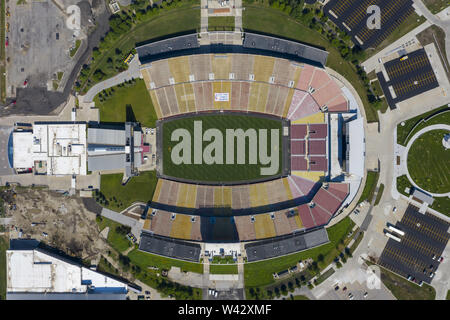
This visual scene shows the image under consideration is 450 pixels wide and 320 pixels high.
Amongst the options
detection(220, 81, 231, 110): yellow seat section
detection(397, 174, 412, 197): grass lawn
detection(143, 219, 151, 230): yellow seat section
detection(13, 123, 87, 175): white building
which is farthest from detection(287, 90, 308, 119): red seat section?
detection(13, 123, 87, 175): white building

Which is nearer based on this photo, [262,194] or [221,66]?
[221,66]

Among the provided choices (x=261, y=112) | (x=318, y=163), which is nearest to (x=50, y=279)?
(x=261, y=112)

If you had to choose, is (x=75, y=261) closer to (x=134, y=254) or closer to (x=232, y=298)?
(x=134, y=254)

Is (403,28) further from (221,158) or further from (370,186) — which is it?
(221,158)

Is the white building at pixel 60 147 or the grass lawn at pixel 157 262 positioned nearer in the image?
the white building at pixel 60 147

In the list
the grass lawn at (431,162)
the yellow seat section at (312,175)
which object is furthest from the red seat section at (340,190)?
the grass lawn at (431,162)

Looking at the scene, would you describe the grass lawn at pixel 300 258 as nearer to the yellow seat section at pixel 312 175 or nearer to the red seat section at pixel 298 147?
the yellow seat section at pixel 312 175

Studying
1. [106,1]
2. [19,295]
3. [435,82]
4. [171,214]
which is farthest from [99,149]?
[435,82]
